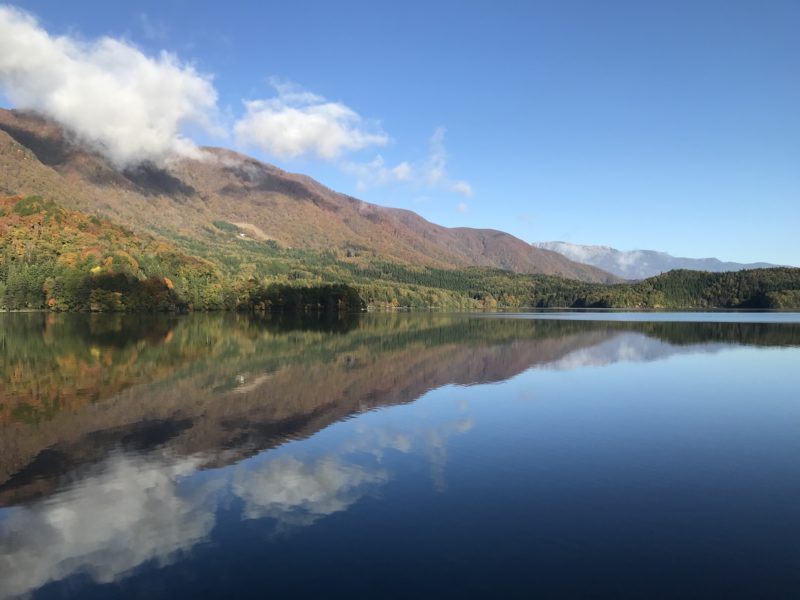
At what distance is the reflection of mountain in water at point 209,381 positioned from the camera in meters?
20.8

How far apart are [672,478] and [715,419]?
11.6 meters

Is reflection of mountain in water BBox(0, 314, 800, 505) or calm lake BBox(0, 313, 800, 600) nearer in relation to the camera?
calm lake BBox(0, 313, 800, 600)

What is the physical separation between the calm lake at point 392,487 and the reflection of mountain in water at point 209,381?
0.70 ft

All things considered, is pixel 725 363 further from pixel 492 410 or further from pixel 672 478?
pixel 672 478

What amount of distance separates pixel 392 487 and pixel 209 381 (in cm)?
2238

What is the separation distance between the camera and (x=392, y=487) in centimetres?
1659

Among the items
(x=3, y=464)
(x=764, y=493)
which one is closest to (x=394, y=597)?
(x=764, y=493)

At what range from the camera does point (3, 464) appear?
18.0m

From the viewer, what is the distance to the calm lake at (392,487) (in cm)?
1126

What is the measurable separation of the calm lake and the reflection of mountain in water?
212 mm

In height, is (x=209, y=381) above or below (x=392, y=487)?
below

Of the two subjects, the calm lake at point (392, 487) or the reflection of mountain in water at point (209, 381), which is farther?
the reflection of mountain in water at point (209, 381)

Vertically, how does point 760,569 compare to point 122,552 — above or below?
above

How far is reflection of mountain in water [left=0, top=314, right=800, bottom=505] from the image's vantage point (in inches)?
818
